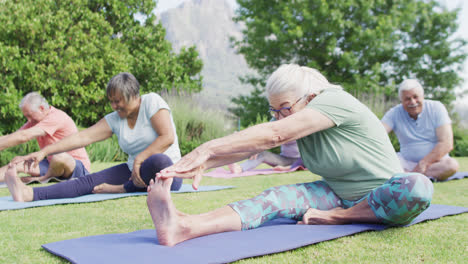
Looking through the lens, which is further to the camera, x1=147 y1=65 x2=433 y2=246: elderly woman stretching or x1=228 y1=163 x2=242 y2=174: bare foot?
x1=228 y1=163 x2=242 y2=174: bare foot

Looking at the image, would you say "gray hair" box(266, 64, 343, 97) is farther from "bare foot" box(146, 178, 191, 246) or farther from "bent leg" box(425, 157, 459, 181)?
"bent leg" box(425, 157, 459, 181)

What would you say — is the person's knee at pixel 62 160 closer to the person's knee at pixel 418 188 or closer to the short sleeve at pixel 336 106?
the short sleeve at pixel 336 106

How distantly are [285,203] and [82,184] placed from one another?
265 centimetres

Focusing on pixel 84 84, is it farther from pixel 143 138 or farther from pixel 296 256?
pixel 296 256

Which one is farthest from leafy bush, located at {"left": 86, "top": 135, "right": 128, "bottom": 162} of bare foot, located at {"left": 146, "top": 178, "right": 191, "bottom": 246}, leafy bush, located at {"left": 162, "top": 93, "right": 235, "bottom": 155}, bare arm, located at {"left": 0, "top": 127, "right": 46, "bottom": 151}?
bare foot, located at {"left": 146, "top": 178, "right": 191, "bottom": 246}

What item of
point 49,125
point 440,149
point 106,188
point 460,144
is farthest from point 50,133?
point 460,144

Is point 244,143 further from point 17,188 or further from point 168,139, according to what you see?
point 17,188

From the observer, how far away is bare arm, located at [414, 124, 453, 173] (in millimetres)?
4801

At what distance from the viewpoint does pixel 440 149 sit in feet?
15.8

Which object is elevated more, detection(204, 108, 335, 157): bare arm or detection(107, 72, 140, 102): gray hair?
detection(107, 72, 140, 102): gray hair

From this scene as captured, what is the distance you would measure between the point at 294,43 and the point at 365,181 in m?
21.2

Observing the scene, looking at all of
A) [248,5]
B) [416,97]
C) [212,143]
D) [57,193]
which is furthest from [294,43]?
[212,143]

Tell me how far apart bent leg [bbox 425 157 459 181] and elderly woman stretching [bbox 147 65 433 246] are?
297cm

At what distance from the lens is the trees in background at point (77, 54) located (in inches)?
445
